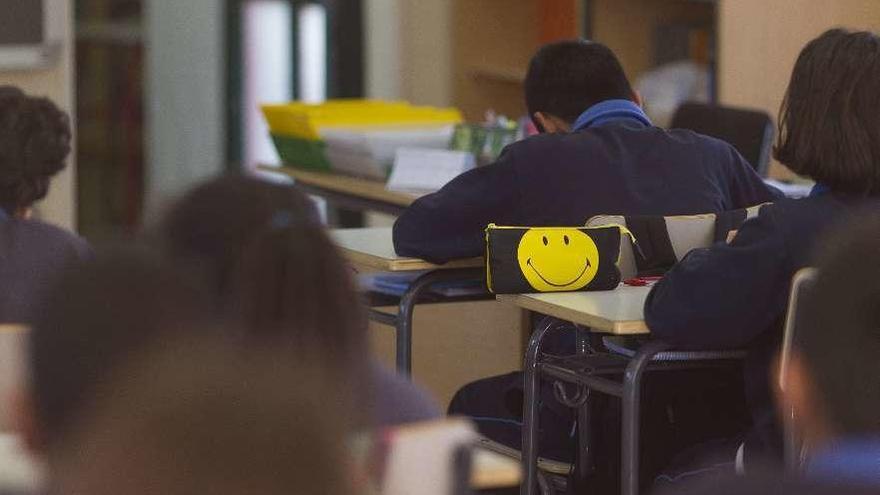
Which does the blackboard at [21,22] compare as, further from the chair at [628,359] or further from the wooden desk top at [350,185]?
the chair at [628,359]

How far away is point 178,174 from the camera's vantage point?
23.2ft

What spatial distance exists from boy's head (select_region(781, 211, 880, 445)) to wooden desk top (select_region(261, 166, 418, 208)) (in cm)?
305

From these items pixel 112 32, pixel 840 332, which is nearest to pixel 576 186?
pixel 840 332

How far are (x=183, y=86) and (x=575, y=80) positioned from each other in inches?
147

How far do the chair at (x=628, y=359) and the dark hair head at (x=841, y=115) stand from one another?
1.04 ft

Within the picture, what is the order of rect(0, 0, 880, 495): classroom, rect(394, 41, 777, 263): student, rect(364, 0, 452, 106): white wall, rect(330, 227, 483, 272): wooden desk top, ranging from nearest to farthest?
1. rect(0, 0, 880, 495): classroom
2. rect(394, 41, 777, 263): student
3. rect(330, 227, 483, 272): wooden desk top
4. rect(364, 0, 452, 106): white wall

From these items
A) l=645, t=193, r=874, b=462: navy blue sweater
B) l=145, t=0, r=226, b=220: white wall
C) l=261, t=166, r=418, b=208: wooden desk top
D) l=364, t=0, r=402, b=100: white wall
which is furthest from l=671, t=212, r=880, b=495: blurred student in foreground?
l=364, t=0, r=402, b=100: white wall

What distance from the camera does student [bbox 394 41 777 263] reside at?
3.27 metres

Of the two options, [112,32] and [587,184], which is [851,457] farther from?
[112,32]

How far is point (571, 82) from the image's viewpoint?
12.0ft

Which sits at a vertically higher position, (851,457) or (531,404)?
(851,457)

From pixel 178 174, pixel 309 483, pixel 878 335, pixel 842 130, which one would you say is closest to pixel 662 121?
pixel 178 174

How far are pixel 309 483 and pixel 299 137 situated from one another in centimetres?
427

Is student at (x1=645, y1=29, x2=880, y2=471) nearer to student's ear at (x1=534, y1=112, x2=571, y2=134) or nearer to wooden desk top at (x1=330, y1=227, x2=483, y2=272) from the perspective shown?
wooden desk top at (x1=330, y1=227, x2=483, y2=272)
